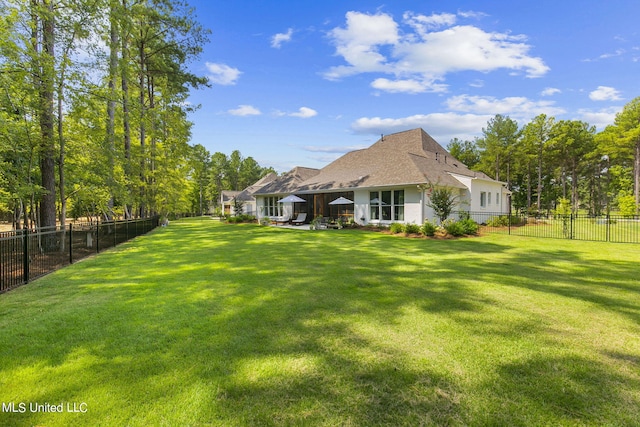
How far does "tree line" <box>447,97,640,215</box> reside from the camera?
3100 cm

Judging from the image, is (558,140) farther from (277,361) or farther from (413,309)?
(277,361)

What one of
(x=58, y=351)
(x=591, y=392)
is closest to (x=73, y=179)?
(x=58, y=351)

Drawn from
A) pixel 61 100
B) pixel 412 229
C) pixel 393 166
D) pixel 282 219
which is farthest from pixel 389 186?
pixel 61 100

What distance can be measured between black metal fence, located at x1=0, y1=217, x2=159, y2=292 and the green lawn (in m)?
0.52

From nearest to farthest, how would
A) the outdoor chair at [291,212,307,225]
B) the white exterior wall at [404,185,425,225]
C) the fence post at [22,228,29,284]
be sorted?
the fence post at [22,228,29,284] → the white exterior wall at [404,185,425,225] → the outdoor chair at [291,212,307,225]

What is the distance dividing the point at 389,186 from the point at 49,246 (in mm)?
14978

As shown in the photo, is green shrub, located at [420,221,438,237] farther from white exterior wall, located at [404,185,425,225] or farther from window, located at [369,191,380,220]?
window, located at [369,191,380,220]

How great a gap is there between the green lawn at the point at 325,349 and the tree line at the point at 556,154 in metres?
26.9

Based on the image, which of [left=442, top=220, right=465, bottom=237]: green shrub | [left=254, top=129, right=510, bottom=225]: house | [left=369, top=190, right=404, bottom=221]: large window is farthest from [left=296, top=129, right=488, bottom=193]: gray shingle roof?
[left=442, top=220, right=465, bottom=237]: green shrub

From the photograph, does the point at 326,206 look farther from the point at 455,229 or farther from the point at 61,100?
the point at 61,100

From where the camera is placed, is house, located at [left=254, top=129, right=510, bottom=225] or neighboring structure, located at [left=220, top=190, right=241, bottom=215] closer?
house, located at [left=254, top=129, right=510, bottom=225]

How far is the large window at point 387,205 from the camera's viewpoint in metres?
17.0

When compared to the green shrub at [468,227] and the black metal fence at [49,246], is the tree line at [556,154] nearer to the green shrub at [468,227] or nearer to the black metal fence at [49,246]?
the green shrub at [468,227]

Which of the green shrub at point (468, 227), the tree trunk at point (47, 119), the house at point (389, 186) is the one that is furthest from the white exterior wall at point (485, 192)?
the tree trunk at point (47, 119)
